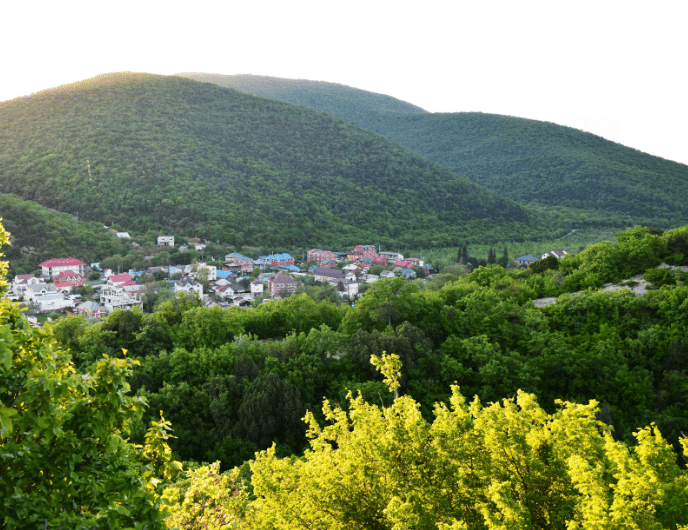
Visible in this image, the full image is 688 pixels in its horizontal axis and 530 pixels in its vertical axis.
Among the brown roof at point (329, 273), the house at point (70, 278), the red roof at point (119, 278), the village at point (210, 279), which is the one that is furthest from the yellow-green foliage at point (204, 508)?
the house at point (70, 278)

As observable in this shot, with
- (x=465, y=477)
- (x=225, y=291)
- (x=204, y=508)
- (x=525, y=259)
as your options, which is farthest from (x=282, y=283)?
(x=465, y=477)

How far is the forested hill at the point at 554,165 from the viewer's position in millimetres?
105062

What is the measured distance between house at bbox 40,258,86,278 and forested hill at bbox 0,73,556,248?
17789 millimetres

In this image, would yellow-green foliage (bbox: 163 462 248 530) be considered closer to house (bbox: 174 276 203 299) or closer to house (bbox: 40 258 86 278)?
house (bbox: 174 276 203 299)

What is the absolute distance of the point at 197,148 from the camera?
3875 inches

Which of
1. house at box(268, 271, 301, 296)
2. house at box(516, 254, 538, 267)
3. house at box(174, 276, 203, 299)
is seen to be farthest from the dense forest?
house at box(516, 254, 538, 267)

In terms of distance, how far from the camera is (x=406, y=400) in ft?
23.9

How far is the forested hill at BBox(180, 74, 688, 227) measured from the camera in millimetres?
105062

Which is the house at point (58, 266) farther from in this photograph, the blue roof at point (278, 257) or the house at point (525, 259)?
the house at point (525, 259)

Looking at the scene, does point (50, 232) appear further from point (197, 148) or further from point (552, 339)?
point (552, 339)

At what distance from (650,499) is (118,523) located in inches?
252

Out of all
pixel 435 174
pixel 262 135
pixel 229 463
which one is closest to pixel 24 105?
pixel 262 135

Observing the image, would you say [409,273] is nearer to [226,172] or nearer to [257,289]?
[257,289]

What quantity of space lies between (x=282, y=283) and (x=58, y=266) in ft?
97.5
